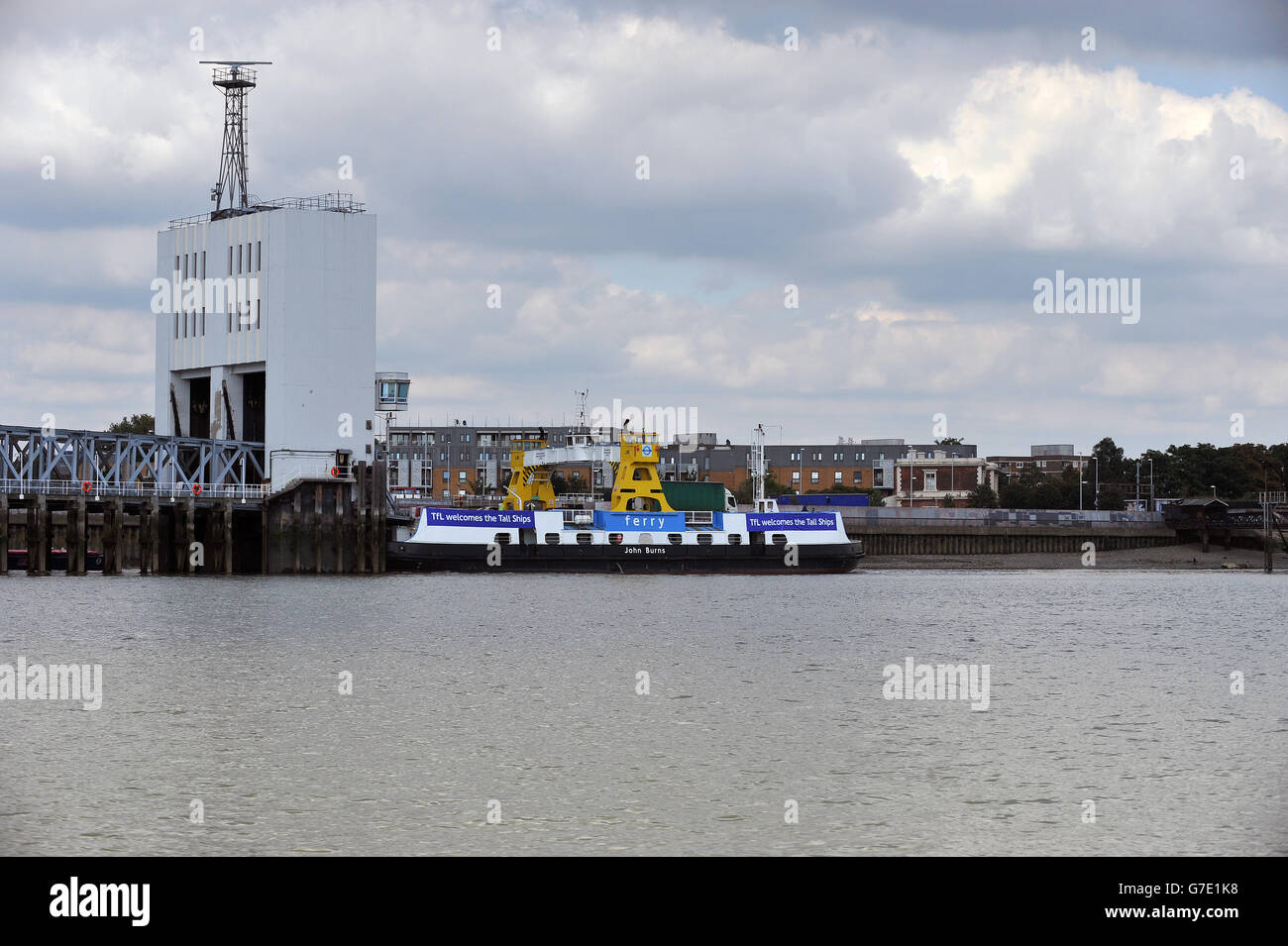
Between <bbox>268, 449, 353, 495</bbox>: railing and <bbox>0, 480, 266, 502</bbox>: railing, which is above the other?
<bbox>268, 449, 353, 495</bbox>: railing

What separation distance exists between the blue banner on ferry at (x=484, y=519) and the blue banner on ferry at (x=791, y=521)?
39.6 feet

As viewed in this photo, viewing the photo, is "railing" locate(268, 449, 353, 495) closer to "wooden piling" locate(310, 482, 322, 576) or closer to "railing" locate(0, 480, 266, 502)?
"railing" locate(0, 480, 266, 502)

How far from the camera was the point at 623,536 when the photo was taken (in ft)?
246

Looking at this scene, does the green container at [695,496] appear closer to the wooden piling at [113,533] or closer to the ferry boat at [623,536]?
the ferry boat at [623,536]

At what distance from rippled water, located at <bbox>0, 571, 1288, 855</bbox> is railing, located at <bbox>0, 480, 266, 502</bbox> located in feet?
72.5

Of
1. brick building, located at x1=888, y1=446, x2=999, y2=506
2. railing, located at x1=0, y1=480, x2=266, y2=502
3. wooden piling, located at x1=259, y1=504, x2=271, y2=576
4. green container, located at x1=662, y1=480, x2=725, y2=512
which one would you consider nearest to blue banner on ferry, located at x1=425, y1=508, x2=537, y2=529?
wooden piling, located at x1=259, y1=504, x2=271, y2=576

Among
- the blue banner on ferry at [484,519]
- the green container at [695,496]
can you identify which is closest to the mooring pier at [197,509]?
the blue banner on ferry at [484,519]

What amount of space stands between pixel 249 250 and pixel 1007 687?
58562 mm

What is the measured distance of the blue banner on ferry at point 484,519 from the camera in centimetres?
7438

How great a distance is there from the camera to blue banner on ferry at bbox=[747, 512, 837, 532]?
76.8 metres

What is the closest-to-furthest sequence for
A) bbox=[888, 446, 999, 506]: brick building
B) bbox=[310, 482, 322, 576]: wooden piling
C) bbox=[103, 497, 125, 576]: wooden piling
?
bbox=[103, 497, 125, 576]: wooden piling < bbox=[310, 482, 322, 576]: wooden piling < bbox=[888, 446, 999, 506]: brick building

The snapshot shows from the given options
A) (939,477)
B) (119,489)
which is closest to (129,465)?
(119,489)
